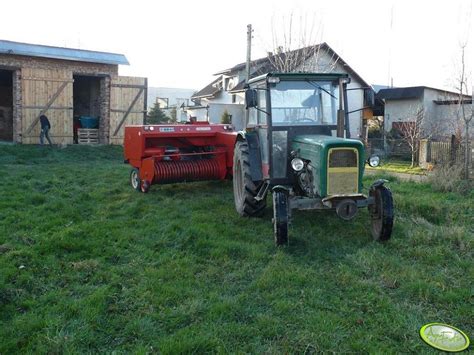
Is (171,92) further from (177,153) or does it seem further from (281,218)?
(281,218)

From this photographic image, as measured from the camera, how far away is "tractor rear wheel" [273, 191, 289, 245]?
18.5 ft

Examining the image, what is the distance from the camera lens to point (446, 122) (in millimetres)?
22312

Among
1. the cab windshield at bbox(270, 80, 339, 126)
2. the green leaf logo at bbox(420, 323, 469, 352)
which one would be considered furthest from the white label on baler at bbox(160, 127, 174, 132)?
the green leaf logo at bbox(420, 323, 469, 352)

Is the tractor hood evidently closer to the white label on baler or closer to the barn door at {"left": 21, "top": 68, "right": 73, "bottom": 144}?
the white label on baler

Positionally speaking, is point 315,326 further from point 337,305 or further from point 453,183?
point 453,183

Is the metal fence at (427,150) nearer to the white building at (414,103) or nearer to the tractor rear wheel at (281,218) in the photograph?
the white building at (414,103)

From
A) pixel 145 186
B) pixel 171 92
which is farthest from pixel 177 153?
pixel 171 92

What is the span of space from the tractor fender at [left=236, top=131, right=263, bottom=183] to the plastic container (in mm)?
12962

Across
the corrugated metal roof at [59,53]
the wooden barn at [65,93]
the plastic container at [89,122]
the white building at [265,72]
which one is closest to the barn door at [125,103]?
the wooden barn at [65,93]

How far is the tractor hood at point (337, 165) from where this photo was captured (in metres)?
5.71

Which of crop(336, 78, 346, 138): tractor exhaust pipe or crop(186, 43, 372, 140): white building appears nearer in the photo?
crop(336, 78, 346, 138): tractor exhaust pipe

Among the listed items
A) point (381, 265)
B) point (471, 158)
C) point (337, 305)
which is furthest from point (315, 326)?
point (471, 158)

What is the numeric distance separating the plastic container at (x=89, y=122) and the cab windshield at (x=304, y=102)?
13809 mm

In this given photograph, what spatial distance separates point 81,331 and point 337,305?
223 centimetres
